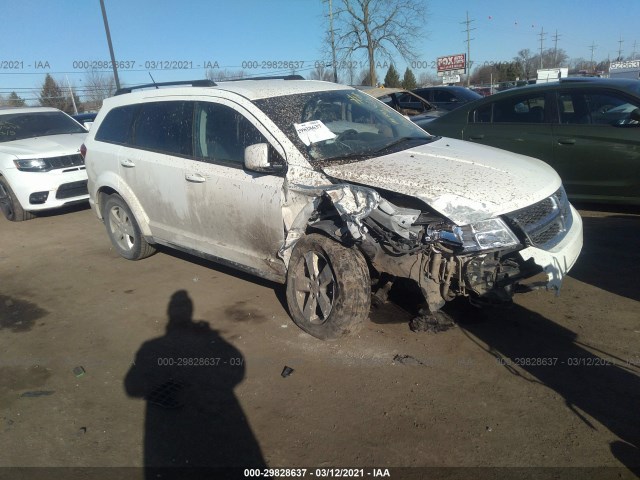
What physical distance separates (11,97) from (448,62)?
3941cm

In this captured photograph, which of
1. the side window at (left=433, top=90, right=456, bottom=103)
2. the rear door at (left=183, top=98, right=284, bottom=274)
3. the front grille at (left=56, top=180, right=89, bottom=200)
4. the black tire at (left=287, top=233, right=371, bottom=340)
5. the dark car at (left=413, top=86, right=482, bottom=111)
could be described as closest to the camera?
the black tire at (left=287, top=233, right=371, bottom=340)

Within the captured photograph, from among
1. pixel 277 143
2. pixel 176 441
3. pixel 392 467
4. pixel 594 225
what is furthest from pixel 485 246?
pixel 594 225

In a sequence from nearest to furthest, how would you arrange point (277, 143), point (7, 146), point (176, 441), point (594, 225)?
point (176, 441), point (277, 143), point (594, 225), point (7, 146)

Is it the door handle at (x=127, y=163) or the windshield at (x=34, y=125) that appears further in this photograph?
the windshield at (x=34, y=125)

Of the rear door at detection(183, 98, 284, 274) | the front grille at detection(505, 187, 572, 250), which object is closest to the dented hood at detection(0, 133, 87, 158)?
the rear door at detection(183, 98, 284, 274)

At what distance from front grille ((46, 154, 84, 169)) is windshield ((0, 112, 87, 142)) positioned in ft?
4.33

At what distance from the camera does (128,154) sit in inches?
203

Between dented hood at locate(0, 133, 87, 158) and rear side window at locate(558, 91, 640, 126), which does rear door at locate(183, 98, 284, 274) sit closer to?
rear side window at locate(558, 91, 640, 126)

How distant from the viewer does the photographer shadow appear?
2.68 meters

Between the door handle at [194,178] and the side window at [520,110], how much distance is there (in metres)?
4.29

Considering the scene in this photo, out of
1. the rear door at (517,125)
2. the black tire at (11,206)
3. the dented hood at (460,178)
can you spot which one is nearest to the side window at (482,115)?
the rear door at (517,125)

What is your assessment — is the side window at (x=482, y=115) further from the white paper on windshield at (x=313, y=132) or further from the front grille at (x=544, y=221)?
the white paper on windshield at (x=313, y=132)

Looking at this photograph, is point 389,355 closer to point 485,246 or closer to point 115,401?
point 485,246

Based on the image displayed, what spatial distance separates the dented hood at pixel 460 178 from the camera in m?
3.15
